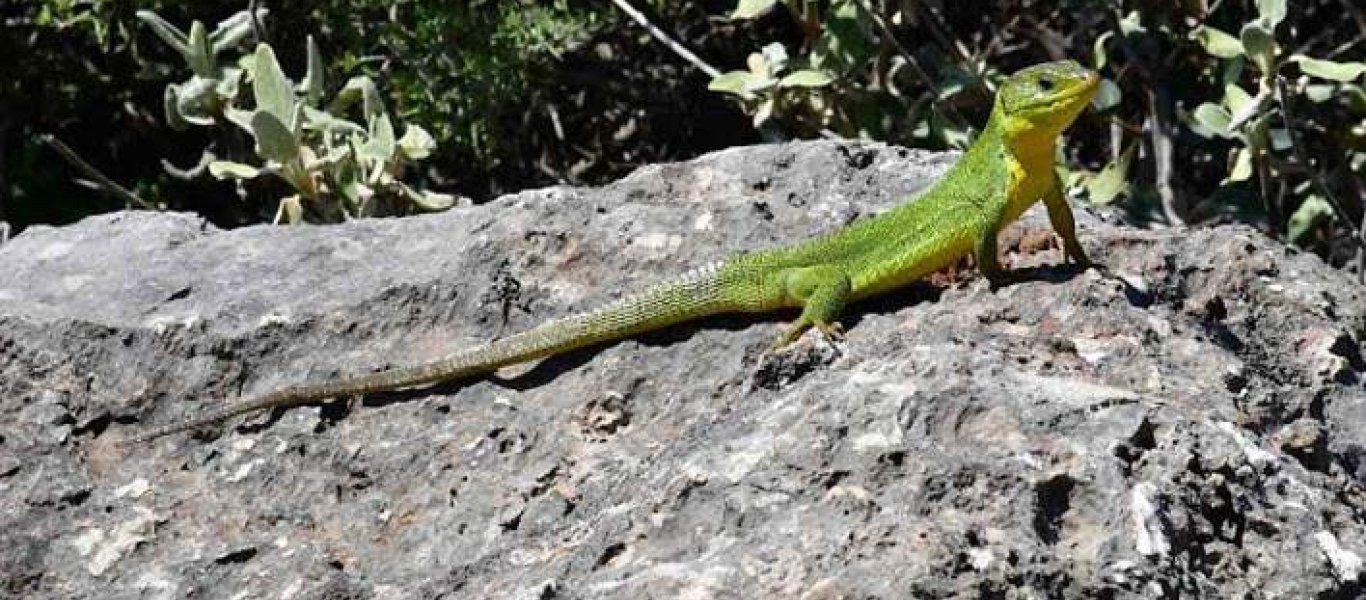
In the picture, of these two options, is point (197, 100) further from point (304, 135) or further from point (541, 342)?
point (541, 342)

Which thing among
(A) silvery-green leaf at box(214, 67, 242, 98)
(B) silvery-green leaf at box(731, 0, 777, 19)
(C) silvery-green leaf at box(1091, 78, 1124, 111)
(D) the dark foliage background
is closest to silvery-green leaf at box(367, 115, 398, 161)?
(A) silvery-green leaf at box(214, 67, 242, 98)

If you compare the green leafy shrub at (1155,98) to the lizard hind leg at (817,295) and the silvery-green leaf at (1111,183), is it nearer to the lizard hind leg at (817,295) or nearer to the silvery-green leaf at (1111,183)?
the silvery-green leaf at (1111,183)

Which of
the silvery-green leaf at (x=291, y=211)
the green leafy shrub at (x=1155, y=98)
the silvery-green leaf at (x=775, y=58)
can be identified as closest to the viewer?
the silvery-green leaf at (x=291, y=211)

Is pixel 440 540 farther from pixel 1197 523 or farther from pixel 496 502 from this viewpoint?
pixel 1197 523

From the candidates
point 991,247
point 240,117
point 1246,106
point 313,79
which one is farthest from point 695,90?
point 991,247

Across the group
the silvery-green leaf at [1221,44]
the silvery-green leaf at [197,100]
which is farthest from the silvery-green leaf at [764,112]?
the silvery-green leaf at [197,100]

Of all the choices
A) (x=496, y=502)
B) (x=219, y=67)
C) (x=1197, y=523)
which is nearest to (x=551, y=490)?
(x=496, y=502)

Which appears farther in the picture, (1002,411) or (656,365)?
(656,365)
